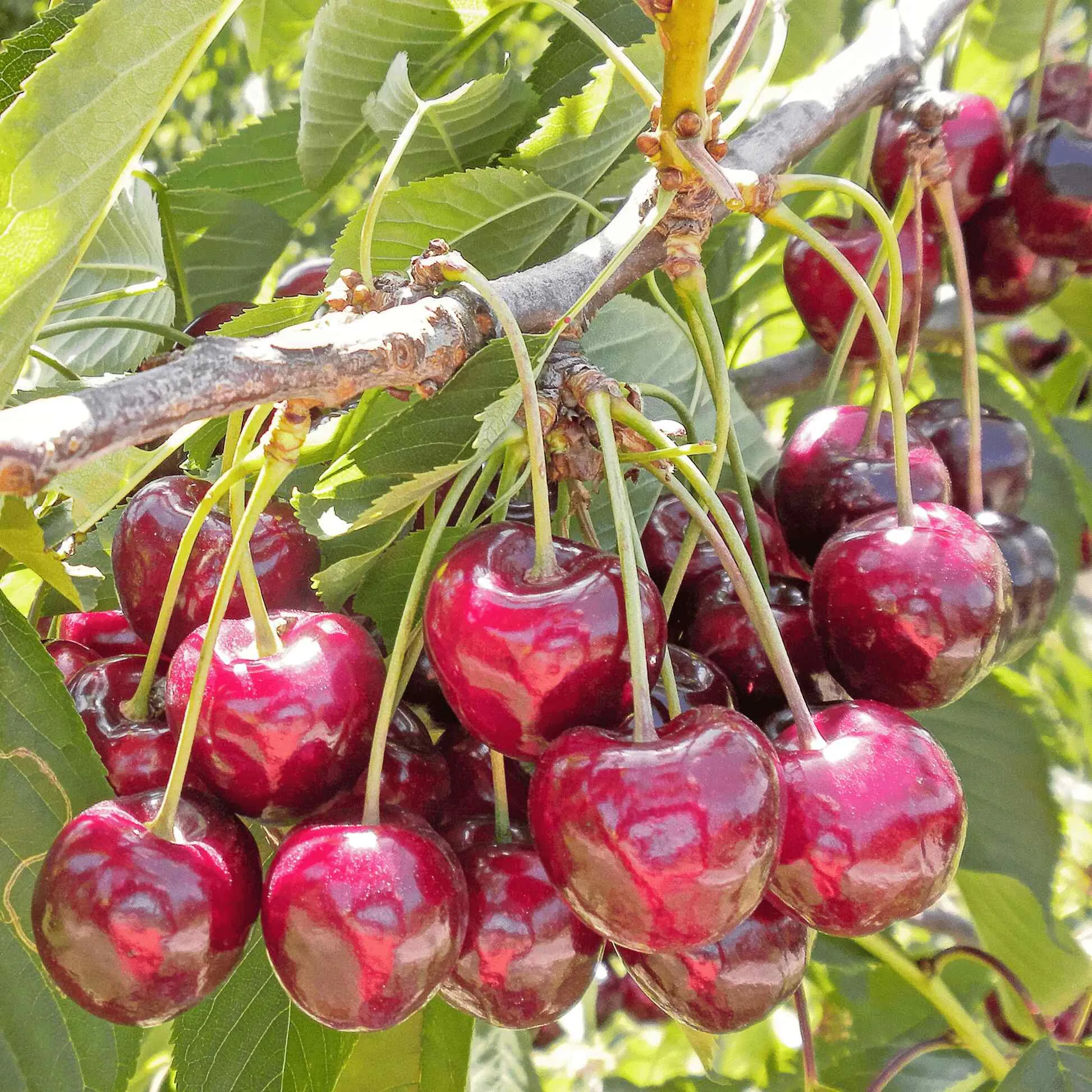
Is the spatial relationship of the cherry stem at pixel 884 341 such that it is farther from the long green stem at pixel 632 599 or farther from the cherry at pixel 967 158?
the cherry at pixel 967 158

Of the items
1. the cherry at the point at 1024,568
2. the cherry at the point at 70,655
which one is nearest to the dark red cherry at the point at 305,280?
the cherry at the point at 70,655

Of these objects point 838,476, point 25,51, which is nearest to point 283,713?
point 838,476

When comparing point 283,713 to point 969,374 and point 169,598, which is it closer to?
point 169,598

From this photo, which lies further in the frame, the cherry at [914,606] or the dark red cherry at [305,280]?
the dark red cherry at [305,280]

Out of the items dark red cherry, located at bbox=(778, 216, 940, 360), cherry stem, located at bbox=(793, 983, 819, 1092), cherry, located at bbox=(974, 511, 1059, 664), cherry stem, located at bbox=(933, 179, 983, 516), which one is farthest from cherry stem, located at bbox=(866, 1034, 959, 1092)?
dark red cherry, located at bbox=(778, 216, 940, 360)

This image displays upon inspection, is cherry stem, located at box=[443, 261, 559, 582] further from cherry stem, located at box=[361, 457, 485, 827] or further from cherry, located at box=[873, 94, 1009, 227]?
cherry, located at box=[873, 94, 1009, 227]

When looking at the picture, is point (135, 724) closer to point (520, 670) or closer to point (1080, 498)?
point (520, 670)
